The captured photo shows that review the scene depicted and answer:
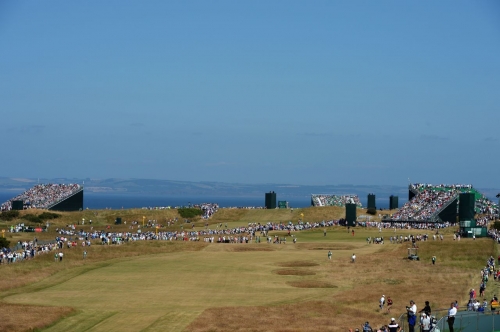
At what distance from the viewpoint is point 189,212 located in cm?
12300

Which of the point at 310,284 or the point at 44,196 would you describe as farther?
the point at 44,196

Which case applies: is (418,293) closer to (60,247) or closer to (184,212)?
(60,247)

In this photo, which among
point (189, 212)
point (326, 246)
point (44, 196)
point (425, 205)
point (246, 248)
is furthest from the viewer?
point (189, 212)

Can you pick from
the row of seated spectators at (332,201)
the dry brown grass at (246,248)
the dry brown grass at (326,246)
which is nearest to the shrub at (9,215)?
the dry brown grass at (246,248)

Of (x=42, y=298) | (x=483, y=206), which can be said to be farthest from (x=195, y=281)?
(x=483, y=206)

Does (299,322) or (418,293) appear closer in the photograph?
(299,322)

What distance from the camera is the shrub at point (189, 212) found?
398ft

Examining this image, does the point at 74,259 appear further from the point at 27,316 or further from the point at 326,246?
the point at 326,246

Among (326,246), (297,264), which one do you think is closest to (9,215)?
(326,246)

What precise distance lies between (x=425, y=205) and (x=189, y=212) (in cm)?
4173

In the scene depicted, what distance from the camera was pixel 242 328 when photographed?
36781 mm

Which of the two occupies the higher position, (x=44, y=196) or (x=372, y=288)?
(x=44, y=196)

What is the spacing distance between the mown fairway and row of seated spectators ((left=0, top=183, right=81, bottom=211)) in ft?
141

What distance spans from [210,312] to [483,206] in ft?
293
